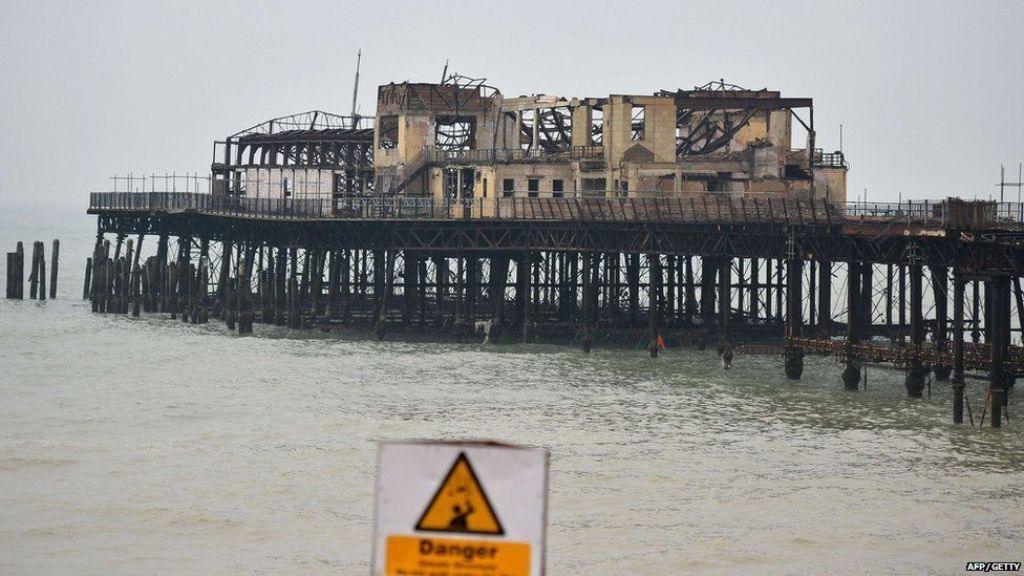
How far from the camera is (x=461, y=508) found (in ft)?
32.4

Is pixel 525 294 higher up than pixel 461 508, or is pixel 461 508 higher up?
pixel 525 294

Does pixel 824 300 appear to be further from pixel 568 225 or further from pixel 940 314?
pixel 568 225

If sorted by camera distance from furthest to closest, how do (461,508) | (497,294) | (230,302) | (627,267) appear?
(230,302), (627,267), (497,294), (461,508)

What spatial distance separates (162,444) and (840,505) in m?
18.8

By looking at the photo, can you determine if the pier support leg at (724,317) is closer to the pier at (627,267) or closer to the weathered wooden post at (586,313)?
the pier at (627,267)

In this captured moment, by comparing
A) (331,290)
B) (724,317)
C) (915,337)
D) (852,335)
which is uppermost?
(331,290)

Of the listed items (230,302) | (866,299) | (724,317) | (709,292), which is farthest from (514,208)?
(866,299)

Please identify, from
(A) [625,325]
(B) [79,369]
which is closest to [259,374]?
(B) [79,369]

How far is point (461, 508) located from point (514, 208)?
7050 cm

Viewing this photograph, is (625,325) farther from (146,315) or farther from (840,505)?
(840,505)

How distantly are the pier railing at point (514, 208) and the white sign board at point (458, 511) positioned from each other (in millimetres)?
50837

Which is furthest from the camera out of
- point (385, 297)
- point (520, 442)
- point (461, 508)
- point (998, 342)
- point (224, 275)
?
point (224, 275)

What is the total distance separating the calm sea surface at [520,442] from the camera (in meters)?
32.4

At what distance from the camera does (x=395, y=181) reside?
300 feet
